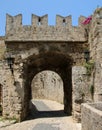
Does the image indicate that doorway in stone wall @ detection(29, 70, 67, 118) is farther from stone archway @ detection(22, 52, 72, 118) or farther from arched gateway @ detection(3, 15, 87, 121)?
arched gateway @ detection(3, 15, 87, 121)

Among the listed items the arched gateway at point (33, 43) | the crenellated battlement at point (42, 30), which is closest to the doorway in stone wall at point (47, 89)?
the arched gateway at point (33, 43)

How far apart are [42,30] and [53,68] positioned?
17.3 ft

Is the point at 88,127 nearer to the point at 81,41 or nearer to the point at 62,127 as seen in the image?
the point at 62,127

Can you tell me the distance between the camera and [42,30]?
1347 centimetres

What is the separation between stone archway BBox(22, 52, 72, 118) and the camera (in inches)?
575

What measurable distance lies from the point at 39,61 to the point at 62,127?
18.1 ft

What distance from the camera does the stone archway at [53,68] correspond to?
47.9 ft

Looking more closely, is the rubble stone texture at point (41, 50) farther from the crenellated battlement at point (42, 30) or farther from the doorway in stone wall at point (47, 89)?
the doorway in stone wall at point (47, 89)

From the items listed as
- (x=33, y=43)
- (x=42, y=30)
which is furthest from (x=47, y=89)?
(x=42, y=30)

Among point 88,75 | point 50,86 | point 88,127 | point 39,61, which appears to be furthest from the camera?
point 50,86

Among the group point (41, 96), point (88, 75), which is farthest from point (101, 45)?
point (41, 96)

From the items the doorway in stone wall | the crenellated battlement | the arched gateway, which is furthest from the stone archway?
the doorway in stone wall

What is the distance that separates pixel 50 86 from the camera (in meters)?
30.8

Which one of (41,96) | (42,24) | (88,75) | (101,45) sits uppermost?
(42,24)
